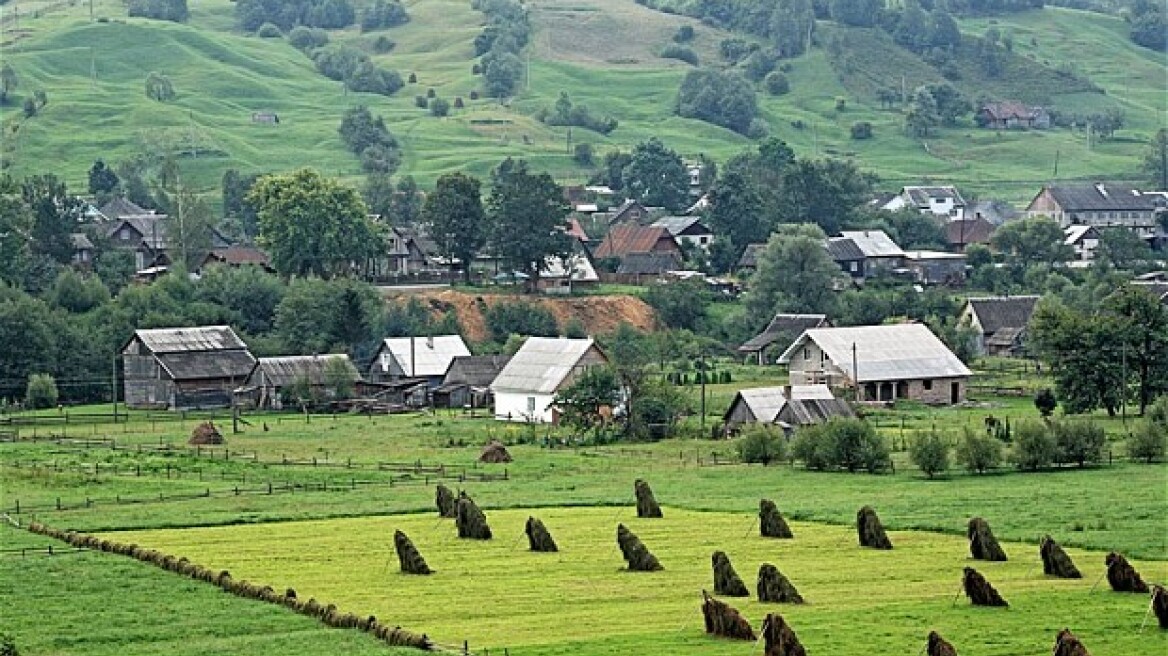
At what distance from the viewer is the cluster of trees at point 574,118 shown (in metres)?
189

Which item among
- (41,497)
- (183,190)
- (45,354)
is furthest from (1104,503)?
(183,190)

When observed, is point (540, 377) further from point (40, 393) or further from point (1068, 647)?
point (1068, 647)

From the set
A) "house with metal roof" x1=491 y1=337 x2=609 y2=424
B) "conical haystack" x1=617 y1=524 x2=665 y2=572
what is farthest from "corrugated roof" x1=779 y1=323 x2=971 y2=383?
"conical haystack" x1=617 y1=524 x2=665 y2=572

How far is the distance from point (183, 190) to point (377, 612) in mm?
108738

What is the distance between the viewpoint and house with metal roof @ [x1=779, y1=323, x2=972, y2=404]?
93.5m

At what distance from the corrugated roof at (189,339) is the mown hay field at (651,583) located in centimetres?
4131

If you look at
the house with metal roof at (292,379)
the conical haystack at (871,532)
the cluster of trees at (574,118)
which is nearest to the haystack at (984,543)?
the conical haystack at (871,532)

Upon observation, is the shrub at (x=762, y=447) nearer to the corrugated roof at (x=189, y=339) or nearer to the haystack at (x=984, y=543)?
the haystack at (x=984, y=543)

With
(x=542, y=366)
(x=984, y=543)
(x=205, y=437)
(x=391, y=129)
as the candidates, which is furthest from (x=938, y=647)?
(x=391, y=129)

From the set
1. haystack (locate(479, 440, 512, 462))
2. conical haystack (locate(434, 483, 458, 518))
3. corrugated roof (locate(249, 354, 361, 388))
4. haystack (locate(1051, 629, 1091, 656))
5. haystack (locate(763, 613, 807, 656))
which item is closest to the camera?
haystack (locate(1051, 629, 1091, 656))

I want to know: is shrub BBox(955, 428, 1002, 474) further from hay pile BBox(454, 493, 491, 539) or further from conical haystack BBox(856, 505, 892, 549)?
hay pile BBox(454, 493, 491, 539)

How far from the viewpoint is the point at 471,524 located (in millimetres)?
56094

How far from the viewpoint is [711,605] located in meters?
41.6

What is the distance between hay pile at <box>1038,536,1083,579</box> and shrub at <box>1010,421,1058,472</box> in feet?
66.9
